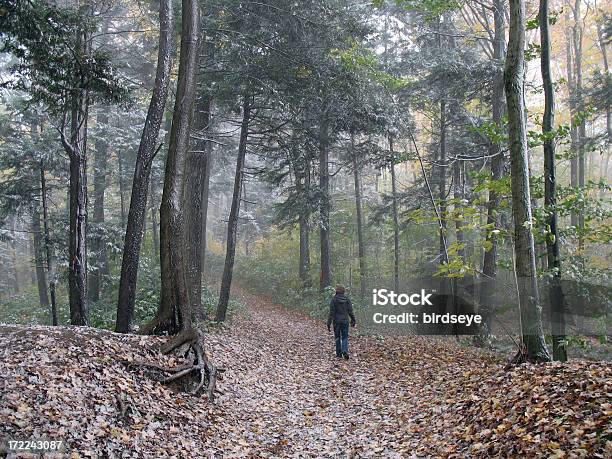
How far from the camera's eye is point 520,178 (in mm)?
7469

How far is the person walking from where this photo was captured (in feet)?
39.2

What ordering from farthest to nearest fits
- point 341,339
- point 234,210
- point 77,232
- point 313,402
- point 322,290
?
point 322,290, point 234,210, point 341,339, point 77,232, point 313,402

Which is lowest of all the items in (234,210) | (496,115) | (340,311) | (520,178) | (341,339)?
(341,339)

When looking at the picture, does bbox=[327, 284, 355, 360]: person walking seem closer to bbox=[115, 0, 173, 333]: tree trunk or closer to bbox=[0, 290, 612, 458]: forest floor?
bbox=[0, 290, 612, 458]: forest floor

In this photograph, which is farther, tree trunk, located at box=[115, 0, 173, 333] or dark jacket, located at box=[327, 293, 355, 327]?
dark jacket, located at box=[327, 293, 355, 327]

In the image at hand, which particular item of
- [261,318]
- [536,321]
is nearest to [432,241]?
[261,318]

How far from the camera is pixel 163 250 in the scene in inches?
331

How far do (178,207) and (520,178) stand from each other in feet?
20.6

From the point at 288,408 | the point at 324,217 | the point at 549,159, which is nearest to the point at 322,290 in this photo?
the point at 324,217

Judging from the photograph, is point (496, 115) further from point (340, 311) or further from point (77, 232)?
point (77, 232)

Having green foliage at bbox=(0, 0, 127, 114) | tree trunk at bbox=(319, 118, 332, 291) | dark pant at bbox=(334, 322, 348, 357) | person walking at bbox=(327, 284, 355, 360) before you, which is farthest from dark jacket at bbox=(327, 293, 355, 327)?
green foliage at bbox=(0, 0, 127, 114)

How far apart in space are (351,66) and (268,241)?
21.3 m

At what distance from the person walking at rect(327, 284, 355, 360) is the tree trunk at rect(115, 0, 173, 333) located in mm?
5190

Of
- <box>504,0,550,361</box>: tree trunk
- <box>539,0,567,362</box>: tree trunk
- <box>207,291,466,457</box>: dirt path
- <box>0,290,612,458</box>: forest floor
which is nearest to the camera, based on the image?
<box>0,290,612,458</box>: forest floor
